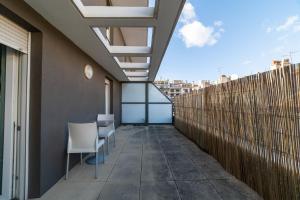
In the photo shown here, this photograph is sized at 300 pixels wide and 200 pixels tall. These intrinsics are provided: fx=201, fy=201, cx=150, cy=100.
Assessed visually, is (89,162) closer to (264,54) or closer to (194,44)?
(264,54)

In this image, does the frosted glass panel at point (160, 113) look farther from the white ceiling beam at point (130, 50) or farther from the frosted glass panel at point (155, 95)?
the white ceiling beam at point (130, 50)

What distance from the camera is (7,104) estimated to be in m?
2.53

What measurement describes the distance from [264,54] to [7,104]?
13.4 m

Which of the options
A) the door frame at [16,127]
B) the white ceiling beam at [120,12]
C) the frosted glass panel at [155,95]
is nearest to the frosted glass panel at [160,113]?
the frosted glass panel at [155,95]

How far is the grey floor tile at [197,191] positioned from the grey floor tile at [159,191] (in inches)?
3.8

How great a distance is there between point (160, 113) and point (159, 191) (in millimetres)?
8090

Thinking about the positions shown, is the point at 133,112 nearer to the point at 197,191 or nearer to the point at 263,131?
the point at 197,191

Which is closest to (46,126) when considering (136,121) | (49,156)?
(49,156)

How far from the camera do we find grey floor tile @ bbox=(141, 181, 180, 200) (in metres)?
2.54

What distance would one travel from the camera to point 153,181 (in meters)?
3.03

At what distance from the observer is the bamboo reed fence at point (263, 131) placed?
6.57 ft

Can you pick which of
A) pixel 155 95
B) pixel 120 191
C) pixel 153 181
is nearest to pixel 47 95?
pixel 120 191

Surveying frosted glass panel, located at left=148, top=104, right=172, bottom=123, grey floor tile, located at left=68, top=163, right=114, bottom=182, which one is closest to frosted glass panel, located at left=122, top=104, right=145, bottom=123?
frosted glass panel, located at left=148, top=104, right=172, bottom=123

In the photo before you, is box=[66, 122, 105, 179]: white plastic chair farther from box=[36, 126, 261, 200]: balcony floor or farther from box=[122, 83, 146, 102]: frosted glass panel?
box=[122, 83, 146, 102]: frosted glass panel
